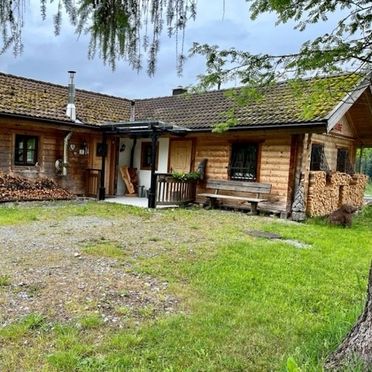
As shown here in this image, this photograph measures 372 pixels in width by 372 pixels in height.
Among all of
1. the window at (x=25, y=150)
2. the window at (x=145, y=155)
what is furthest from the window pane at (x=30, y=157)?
the window at (x=145, y=155)

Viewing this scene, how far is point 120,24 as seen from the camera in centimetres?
238

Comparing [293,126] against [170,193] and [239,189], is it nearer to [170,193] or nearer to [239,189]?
[239,189]

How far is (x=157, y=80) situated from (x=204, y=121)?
11.5 m

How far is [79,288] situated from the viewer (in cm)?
446

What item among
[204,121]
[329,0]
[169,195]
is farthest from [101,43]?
[204,121]

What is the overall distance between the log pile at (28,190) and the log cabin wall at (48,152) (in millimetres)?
285

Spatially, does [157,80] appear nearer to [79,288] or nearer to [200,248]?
[79,288]

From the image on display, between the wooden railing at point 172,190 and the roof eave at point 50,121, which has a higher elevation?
the roof eave at point 50,121

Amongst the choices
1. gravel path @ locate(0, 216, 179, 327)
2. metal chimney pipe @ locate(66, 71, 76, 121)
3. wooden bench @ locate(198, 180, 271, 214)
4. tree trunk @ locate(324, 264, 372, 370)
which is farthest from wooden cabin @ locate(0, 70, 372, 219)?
tree trunk @ locate(324, 264, 372, 370)

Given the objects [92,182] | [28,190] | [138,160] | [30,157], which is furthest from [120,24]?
[138,160]

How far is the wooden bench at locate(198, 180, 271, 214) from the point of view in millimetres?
11898

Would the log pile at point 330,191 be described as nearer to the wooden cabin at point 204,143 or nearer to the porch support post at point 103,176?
the wooden cabin at point 204,143

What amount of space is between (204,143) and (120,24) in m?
11.6

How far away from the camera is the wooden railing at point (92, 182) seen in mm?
14766
